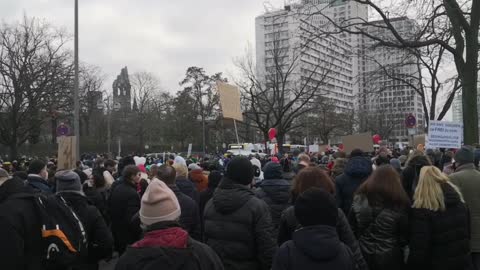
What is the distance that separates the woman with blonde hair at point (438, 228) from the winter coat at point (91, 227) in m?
2.94

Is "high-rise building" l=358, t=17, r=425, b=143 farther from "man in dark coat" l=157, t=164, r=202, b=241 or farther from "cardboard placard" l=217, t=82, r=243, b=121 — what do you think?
"man in dark coat" l=157, t=164, r=202, b=241

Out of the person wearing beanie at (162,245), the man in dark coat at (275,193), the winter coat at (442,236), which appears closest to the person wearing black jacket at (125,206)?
the man in dark coat at (275,193)

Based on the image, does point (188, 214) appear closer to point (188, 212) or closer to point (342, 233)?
point (188, 212)

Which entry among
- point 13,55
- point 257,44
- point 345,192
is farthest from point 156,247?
point 257,44

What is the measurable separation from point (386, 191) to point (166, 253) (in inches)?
113

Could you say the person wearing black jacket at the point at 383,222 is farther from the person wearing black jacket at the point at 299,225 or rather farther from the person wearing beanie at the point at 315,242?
the person wearing beanie at the point at 315,242

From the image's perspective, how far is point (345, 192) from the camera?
6.07 metres

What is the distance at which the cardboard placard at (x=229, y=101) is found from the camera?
584 inches

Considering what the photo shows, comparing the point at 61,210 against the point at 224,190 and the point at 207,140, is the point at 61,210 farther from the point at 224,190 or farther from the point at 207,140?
the point at 207,140

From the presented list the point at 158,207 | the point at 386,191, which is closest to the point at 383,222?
the point at 386,191

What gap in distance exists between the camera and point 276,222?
559cm

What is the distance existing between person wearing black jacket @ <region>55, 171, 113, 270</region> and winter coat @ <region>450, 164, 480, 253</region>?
153 inches

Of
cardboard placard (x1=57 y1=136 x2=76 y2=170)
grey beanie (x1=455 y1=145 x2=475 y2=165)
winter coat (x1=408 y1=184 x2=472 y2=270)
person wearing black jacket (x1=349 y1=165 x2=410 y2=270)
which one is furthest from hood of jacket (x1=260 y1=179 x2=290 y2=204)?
cardboard placard (x1=57 y1=136 x2=76 y2=170)

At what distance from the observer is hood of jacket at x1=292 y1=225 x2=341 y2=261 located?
9.98 feet
